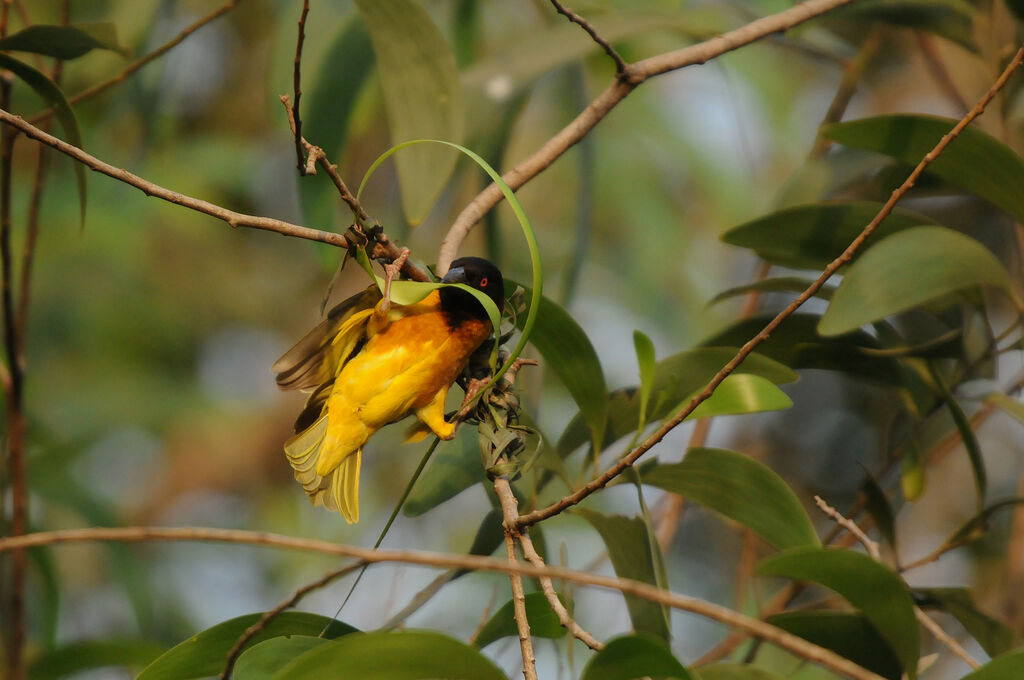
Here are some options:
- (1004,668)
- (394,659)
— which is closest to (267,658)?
(394,659)

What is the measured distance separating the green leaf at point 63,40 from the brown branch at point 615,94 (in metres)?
0.59

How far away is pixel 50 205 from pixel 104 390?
0.89 m

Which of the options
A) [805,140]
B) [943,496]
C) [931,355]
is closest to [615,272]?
[805,140]

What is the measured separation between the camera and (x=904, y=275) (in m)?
1.19

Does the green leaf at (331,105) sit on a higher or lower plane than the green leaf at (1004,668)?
higher

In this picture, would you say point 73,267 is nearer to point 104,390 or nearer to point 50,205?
point 104,390

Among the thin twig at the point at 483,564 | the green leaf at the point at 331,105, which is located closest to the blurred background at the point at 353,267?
the green leaf at the point at 331,105

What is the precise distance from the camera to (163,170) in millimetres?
3896

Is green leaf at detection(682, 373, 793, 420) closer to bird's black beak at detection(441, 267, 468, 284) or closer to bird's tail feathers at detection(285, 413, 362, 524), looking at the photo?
bird's black beak at detection(441, 267, 468, 284)

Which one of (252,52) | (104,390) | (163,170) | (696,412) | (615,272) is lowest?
(696,412)

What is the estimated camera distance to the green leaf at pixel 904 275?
45.8 inches

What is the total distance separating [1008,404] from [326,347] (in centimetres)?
103

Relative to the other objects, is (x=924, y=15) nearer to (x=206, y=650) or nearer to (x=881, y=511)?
(x=881, y=511)

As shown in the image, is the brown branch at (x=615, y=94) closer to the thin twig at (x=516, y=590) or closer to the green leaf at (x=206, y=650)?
the thin twig at (x=516, y=590)
